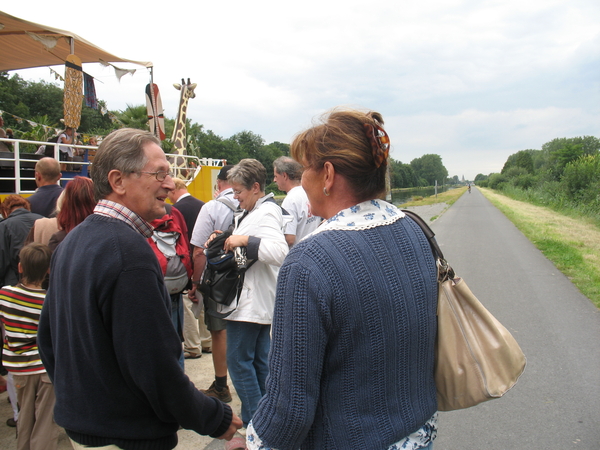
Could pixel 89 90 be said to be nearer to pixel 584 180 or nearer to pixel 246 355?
pixel 246 355

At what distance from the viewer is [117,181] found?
1.57 metres

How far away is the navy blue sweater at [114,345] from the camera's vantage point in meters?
1.38

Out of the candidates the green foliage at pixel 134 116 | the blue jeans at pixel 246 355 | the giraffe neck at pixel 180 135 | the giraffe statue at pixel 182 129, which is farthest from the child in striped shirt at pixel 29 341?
the green foliage at pixel 134 116

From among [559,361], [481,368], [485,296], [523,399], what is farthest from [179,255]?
[485,296]

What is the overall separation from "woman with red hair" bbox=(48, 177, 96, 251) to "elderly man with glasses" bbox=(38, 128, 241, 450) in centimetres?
120

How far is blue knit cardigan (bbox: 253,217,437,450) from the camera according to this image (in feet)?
3.83

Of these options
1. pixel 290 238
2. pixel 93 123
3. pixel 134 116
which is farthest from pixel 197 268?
pixel 93 123

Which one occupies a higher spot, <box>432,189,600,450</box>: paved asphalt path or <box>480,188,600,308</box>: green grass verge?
<box>480,188,600,308</box>: green grass verge

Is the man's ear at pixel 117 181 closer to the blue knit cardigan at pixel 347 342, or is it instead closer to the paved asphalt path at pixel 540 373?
the blue knit cardigan at pixel 347 342

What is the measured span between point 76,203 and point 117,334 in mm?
Result: 1614

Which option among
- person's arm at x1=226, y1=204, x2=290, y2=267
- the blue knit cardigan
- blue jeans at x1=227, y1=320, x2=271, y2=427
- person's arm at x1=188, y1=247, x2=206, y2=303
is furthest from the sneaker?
the blue knit cardigan

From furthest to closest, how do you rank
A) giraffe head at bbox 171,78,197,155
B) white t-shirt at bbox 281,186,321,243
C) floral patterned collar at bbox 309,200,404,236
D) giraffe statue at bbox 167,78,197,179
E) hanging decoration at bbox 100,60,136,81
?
giraffe head at bbox 171,78,197,155 → giraffe statue at bbox 167,78,197,179 → hanging decoration at bbox 100,60,136,81 → white t-shirt at bbox 281,186,321,243 → floral patterned collar at bbox 309,200,404,236

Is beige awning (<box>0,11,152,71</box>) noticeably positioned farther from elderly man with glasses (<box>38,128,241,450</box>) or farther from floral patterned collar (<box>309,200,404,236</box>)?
floral patterned collar (<box>309,200,404,236</box>)

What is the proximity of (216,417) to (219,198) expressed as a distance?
8.13ft
